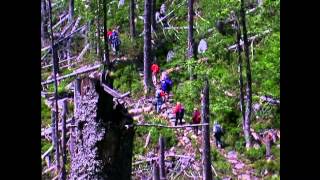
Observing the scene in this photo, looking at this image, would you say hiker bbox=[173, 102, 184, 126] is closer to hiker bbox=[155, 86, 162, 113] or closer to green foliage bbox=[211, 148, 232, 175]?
hiker bbox=[155, 86, 162, 113]

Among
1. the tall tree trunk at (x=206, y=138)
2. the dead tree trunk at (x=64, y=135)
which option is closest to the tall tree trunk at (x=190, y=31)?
the tall tree trunk at (x=206, y=138)

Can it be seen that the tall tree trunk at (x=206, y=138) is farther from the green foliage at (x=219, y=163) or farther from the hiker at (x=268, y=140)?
the hiker at (x=268, y=140)

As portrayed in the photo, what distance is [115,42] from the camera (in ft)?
9.98

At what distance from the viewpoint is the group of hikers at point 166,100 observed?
9.50 ft

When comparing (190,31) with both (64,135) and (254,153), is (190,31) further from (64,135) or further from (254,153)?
(64,135)

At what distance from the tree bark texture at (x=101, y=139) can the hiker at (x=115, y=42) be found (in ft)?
0.71

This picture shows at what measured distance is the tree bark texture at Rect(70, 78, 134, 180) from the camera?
9.46ft

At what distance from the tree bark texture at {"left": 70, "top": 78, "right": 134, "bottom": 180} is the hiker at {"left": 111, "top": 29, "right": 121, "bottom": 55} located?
216 millimetres

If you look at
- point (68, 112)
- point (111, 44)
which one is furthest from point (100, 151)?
point (111, 44)

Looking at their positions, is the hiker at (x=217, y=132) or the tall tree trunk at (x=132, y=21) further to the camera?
the tall tree trunk at (x=132, y=21)

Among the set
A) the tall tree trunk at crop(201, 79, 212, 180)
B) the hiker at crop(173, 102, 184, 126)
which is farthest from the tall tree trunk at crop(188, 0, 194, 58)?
the hiker at crop(173, 102, 184, 126)

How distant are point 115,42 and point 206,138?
736 millimetres
